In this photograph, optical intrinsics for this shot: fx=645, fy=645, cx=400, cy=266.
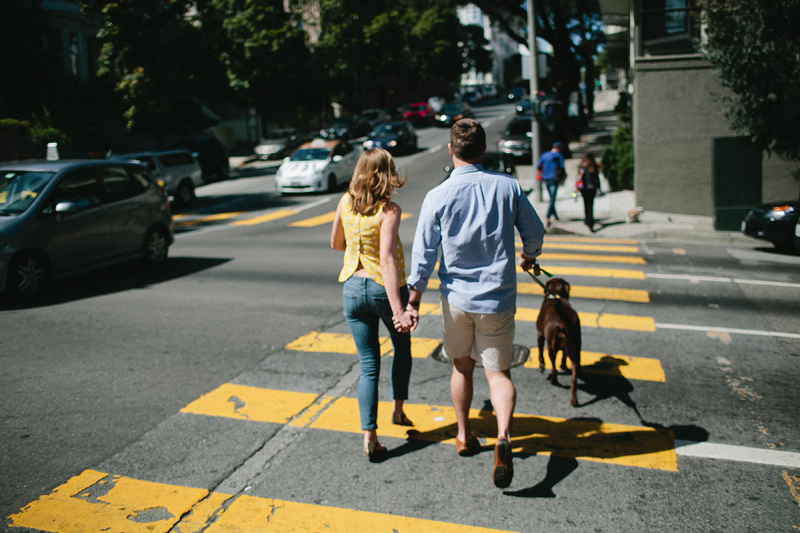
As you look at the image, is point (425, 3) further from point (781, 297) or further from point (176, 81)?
point (781, 297)

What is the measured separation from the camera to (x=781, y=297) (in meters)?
8.30

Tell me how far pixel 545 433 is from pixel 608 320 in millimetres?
3132

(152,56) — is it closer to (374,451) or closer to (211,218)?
(211,218)

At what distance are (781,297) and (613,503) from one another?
602cm

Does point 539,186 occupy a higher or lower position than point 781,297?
higher

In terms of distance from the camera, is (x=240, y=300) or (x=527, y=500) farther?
(x=240, y=300)

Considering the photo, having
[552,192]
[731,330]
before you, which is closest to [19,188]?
[731,330]

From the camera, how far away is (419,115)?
5203 centimetres

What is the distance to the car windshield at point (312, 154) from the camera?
23.1 m

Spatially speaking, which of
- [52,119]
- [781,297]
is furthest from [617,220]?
[52,119]

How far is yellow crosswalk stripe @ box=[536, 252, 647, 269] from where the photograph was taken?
10773mm

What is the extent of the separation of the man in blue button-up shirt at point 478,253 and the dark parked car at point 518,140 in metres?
22.6

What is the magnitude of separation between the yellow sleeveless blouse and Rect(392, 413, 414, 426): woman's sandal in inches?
41.8

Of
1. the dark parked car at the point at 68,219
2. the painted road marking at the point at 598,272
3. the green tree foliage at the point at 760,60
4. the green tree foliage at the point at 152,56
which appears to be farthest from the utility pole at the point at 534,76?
the green tree foliage at the point at 152,56
